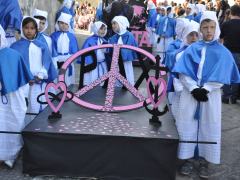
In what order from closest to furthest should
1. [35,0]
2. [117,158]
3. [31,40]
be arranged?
1. [117,158]
2. [31,40]
3. [35,0]

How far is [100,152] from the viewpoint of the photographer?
15.5ft

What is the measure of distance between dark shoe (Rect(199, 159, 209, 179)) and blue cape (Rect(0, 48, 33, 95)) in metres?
2.22

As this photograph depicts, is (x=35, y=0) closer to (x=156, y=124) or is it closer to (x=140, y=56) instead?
Answer: (x=140, y=56)

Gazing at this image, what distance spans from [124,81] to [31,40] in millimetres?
1370

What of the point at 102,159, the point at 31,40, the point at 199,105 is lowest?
the point at 102,159

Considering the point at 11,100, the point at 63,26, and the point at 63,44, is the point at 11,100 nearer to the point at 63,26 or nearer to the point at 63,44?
the point at 63,44

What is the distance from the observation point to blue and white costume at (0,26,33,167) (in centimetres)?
Answer: 495

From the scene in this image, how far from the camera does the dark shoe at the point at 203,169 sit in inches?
198

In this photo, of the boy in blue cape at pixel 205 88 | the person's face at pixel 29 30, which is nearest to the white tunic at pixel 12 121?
the person's face at pixel 29 30

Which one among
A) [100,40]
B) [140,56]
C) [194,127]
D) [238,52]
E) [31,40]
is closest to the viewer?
[194,127]

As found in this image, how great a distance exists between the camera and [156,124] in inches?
205

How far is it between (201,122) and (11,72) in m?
2.22

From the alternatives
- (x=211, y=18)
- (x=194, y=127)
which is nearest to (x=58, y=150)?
(x=194, y=127)

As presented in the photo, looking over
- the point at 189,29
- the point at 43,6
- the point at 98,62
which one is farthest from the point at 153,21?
the point at 189,29
